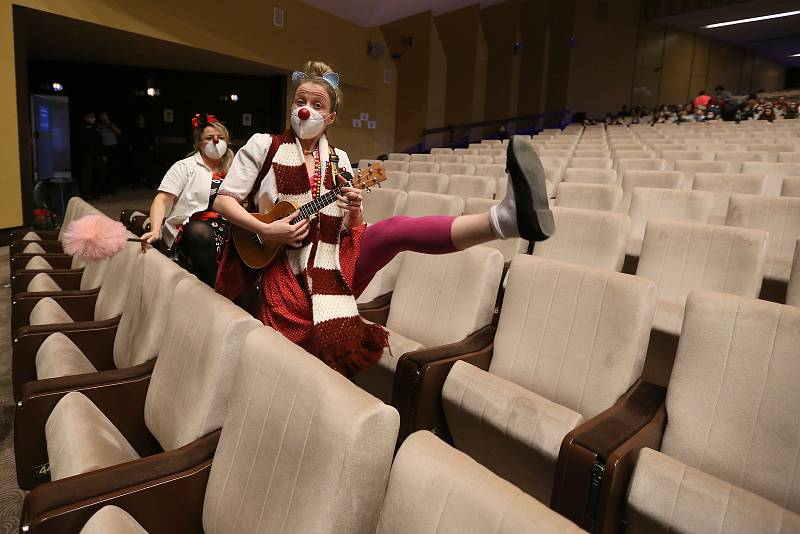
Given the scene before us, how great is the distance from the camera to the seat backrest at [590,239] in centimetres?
146

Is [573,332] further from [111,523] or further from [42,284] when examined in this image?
[42,284]

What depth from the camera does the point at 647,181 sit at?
2.34 metres

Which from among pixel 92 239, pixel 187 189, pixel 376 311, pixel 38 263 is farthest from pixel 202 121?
pixel 38 263

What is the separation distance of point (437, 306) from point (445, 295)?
35mm

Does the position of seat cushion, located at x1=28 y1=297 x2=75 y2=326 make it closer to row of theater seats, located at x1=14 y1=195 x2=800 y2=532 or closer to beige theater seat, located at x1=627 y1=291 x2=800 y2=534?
row of theater seats, located at x1=14 y1=195 x2=800 y2=532

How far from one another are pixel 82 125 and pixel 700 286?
23.1 ft

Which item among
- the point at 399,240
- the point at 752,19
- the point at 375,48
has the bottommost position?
the point at 399,240

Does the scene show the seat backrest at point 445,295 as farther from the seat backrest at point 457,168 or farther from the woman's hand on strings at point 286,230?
the seat backrest at point 457,168

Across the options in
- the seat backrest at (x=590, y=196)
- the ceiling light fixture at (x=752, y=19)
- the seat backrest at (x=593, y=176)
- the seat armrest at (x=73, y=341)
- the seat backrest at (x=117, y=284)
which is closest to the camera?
the seat armrest at (x=73, y=341)

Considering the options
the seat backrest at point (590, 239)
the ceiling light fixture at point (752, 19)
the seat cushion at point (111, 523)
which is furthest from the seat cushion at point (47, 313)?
the ceiling light fixture at point (752, 19)

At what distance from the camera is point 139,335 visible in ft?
3.86

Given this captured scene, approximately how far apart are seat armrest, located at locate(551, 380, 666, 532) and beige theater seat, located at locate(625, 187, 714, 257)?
1.01 m

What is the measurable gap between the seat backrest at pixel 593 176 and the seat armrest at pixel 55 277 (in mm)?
2123

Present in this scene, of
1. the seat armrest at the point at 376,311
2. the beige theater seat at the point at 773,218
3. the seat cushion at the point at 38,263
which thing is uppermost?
the beige theater seat at the point at 773,218
